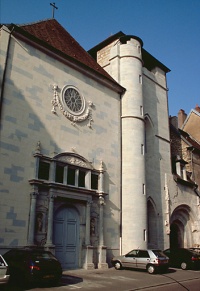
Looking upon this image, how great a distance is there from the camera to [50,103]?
Result: 55.3 ft

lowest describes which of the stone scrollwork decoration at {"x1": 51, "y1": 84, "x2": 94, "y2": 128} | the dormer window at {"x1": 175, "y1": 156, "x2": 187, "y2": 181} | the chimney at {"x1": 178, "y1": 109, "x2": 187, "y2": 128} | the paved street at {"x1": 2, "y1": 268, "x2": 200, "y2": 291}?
the paved street at {"x1": 2, "y1": 268, "x2": 200, "y2": 291}

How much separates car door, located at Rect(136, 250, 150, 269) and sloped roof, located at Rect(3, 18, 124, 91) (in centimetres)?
1165

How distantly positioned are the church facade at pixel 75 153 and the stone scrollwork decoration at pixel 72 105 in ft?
0.21

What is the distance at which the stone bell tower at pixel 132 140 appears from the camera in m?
18.7

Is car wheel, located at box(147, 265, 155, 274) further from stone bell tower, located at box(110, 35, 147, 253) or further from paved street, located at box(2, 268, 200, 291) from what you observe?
stone bell tower, located at box(110, 35, 147, 253)

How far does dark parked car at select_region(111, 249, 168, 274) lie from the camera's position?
14469 mm

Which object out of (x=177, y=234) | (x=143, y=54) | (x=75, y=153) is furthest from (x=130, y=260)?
Result: (x=143, y=54)

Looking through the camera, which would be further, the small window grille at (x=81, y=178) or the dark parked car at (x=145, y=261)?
the small window grille at (x=81, y=178)

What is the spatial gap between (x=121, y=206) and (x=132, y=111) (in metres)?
6.77

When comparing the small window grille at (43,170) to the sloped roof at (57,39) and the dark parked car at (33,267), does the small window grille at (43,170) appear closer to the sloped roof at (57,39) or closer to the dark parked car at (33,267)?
the dark parked car at (33,267)

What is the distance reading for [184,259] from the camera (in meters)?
17.3

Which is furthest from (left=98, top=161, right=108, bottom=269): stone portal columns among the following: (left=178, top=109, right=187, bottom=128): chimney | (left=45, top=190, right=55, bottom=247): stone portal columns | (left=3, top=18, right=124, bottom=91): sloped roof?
(left=178, top=109, right=187, bottom=128): chimney

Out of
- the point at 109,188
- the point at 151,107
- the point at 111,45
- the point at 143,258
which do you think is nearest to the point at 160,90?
the point at 151,107

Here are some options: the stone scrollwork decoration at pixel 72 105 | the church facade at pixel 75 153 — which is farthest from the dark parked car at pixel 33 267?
the stone scrollwork decoration at pixel 72 105
